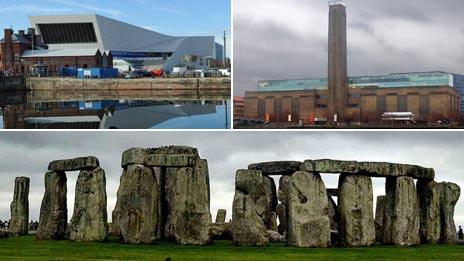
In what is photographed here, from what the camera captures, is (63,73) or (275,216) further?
(63,73)

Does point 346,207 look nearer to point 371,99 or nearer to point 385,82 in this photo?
point 385,82

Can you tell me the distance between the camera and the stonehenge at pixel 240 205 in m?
15.7

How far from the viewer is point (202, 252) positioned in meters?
14.4

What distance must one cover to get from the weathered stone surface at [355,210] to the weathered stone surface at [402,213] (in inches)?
22.3

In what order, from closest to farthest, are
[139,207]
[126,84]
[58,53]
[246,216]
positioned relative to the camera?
1. [246,216]
2. [139,207]
3. [126,84]
4. [58,53]

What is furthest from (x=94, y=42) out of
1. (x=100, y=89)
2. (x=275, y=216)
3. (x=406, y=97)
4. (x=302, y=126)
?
(x=275, y=216)

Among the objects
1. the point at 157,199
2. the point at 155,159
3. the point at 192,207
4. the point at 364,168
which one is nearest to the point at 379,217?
the point at 364,168

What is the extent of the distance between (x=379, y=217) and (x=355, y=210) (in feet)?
8.94

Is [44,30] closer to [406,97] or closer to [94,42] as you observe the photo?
[94,42]

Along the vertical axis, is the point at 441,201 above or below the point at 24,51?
below

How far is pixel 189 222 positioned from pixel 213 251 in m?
1.29

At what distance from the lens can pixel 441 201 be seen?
17.8m

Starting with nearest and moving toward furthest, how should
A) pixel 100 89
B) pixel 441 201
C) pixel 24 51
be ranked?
pixel 441 201 < pixel 100 89 < pixel 24 51

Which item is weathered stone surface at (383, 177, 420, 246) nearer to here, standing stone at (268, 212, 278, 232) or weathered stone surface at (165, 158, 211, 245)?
standing stone at (268, 212, 278, 232)
